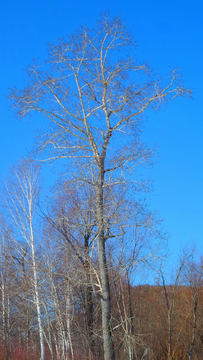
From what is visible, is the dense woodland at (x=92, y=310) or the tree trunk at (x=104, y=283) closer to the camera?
the tree trunk at (x=104, y=283)

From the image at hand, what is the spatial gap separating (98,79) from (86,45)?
91 centimetres

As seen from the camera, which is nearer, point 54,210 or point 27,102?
point 27,102

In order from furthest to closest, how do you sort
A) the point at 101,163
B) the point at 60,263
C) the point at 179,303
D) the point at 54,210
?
the point at 179,303
the point at 54,210
the point at 60,263
the point at 101,163

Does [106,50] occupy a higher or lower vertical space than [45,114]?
higher

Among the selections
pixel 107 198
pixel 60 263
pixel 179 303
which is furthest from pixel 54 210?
pixel 179 303

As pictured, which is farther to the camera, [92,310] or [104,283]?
[92,310]

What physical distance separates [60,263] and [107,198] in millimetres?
6302

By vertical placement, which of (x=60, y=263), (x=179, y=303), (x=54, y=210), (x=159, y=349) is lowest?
(x=159, y=349)

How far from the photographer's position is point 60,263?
48.8ft

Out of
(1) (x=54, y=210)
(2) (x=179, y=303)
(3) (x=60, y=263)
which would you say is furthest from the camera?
(2) (x=179, y=303)

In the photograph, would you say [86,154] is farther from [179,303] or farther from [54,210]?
[179,303]

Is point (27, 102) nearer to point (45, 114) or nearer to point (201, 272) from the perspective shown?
point (45, 114)

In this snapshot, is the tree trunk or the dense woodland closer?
the tree trunk

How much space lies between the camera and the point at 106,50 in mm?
9547
